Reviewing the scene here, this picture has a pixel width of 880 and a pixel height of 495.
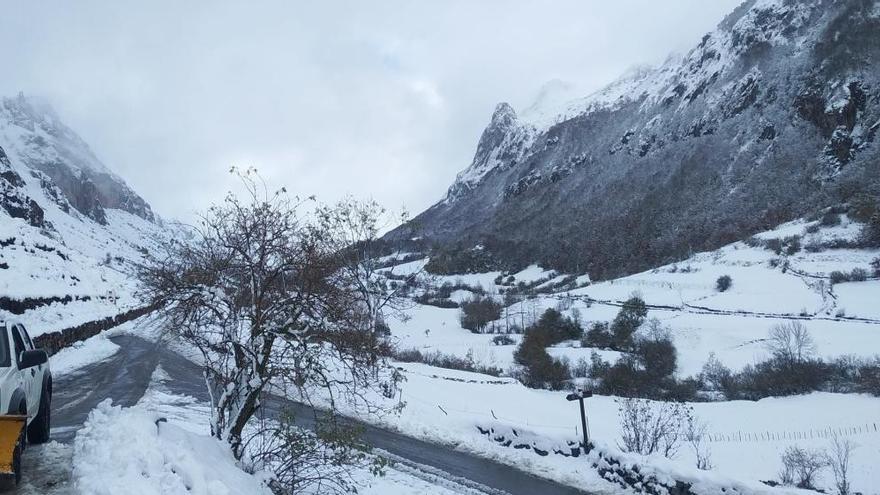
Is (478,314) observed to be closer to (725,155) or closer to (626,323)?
(626,323)

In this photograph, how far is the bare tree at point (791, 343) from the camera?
34.3m

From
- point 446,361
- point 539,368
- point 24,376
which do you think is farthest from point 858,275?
point 24,376

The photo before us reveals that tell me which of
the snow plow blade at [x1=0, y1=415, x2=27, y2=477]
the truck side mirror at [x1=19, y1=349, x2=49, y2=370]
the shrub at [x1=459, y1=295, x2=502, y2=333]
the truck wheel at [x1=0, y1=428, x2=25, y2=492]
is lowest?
the truck wheel at [x1=0, y1=428, x2=25, y2=492]

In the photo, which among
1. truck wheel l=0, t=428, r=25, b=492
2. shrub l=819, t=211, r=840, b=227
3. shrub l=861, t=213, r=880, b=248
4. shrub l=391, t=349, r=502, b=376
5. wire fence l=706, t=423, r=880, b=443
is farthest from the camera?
shrub l=819, t=211, r=840, b=227

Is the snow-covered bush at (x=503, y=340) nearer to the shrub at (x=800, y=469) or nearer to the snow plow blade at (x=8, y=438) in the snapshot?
the shrub at (x=800, y=469)

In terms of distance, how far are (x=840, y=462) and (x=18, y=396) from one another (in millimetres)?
19206

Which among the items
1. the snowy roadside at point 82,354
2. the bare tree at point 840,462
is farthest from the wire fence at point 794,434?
the snowy roadside at point 82,354

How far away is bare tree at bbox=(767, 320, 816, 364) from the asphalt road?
26154mm

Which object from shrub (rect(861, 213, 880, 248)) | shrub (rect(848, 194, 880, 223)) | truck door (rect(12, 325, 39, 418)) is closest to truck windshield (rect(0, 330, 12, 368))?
truck door (rect(12, 325, 39, 418))

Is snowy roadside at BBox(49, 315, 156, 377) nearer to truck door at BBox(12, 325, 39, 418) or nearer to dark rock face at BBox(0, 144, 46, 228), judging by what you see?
truck door at BBox(12, 325, 39, 418)

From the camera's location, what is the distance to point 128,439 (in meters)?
6.70

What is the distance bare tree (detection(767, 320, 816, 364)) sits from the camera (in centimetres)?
3428

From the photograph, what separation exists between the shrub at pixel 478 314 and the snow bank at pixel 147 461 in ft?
188

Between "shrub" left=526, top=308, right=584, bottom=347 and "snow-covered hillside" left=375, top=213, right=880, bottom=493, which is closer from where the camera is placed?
"snow-covered hillside" left=375, top=213, right=880, bottom=493
